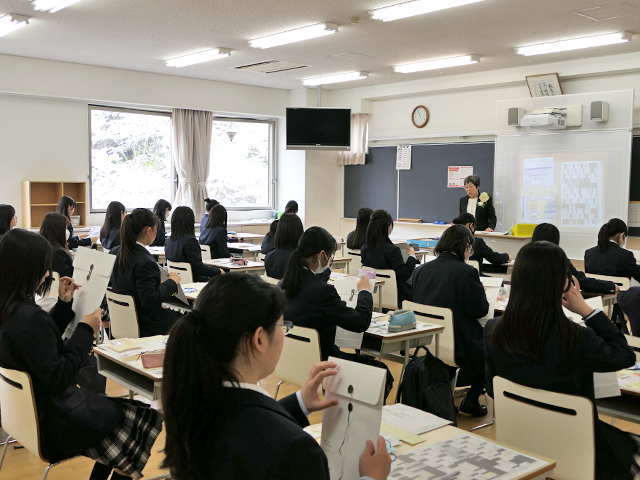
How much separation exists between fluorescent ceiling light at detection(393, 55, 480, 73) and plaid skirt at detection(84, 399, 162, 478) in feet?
23.1

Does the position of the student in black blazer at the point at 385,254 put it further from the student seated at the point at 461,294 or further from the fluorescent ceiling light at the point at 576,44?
the fluorescent ceiling light at the point at 576,44

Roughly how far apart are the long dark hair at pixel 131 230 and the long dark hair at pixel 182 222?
1635 mm

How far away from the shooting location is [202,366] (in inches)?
49.1

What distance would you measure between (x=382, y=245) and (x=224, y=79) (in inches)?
230

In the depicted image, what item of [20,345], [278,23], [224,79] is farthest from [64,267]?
[224,79]

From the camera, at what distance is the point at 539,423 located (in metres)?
2.25

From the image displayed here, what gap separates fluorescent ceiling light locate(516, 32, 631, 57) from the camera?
22.9ft

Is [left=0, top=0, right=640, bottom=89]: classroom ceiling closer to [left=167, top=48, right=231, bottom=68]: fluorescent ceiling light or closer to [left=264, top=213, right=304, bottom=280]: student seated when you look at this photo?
[left=167, top=48, right=231, bottom=68]: fluorescent ceiling light

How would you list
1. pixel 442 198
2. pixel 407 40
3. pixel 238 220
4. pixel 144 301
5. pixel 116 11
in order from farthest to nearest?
1. pixel 238 220
2. pixel 442 198
3. pixel 407 40
4. pixel 116 11
5. pixel 144 301

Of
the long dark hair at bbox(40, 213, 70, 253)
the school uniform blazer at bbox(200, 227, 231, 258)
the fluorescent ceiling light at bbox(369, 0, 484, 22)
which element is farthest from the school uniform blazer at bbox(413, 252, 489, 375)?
the school uniform blazer at bbox(200, 227, 231, 258)

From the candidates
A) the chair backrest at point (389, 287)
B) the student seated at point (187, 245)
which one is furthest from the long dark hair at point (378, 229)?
the student seated at point (187, 245)

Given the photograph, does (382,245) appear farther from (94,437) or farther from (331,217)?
(331,217)

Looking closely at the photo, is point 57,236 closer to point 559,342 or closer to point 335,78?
point 559,342

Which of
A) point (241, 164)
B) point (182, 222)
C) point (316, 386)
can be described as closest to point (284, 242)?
point (182, 222)
